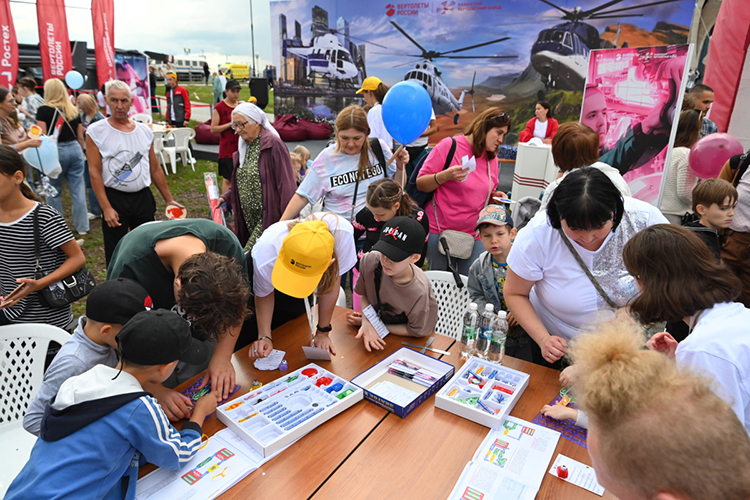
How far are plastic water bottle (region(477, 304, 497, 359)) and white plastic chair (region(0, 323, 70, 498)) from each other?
1.91 m

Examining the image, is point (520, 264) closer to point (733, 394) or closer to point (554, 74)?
point (733, 394)

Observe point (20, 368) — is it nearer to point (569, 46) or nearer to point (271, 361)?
point (271, 361)

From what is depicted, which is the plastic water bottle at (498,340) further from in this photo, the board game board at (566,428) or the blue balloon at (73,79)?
the blue balloon at (73,79)

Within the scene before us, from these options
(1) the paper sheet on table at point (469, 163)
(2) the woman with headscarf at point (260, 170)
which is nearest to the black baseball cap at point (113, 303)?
(2) the woman with headscarf at point (260, 170)

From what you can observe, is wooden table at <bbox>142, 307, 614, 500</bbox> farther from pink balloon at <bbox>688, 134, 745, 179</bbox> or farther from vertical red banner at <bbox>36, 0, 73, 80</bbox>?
vertical red banner at <bbox>36, 0, 73, 80</bbox>

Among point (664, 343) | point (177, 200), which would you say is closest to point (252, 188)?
point (664, 343)

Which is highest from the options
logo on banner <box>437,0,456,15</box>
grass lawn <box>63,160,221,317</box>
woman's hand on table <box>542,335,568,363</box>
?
logo on banner <box>437,0,456,15</box>

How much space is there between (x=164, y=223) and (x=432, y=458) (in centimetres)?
144

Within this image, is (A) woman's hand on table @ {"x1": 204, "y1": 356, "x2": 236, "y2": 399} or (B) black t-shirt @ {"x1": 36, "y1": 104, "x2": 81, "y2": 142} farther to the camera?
(B) black t-shirt @ {"x1": 36, "y1": 104, "x2": 81, "y2": 142}

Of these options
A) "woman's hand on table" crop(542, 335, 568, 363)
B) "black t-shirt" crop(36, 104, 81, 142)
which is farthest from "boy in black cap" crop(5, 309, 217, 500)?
"black t-shirt" crop(36, 104, 81, 142)

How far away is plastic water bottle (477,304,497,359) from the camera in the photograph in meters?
1.97

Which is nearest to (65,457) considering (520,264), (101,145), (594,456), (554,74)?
(594,456)

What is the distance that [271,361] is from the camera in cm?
192

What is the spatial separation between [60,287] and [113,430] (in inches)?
52.8
